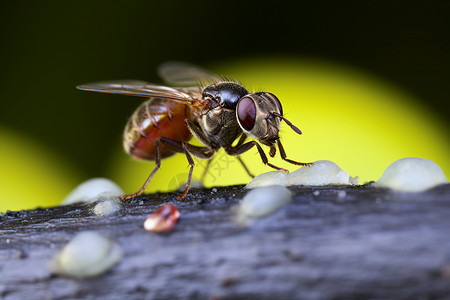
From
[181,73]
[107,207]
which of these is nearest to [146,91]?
[181,73]

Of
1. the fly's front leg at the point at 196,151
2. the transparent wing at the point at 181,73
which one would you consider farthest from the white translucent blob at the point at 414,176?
the transparent wing at the point at 181,73

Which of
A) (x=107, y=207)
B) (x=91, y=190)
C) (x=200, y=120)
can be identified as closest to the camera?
(x=107, y=207)

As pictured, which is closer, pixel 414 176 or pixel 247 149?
pixel 414 176

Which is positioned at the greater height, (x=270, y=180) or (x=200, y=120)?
(x=200, y=120)

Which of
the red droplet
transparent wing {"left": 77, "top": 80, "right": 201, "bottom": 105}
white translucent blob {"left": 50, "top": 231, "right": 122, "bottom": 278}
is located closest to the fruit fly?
transparent wing {"left": 77, "top": 80, "right": 201, "bottom": 105}

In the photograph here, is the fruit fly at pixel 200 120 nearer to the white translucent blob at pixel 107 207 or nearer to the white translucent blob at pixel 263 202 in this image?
the white translucent blob at pixel 107 207

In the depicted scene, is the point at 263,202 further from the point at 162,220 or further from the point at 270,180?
the point at 270,180

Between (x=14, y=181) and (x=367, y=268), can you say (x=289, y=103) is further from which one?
(x=367, y=268)

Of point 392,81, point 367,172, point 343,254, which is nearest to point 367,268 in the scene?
point 343,254
